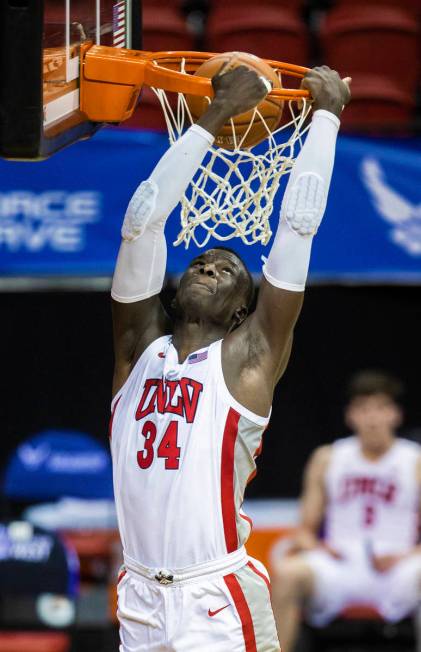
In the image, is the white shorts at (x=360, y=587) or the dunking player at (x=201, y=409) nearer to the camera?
the dunking player at (x=201, y=409)

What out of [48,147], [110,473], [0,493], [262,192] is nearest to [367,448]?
[110,473]

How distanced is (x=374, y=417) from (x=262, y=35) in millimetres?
2568

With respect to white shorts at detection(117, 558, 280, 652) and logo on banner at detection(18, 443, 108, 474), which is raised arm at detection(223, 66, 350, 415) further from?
logo on banner at detection(18, 443, 108, 474)

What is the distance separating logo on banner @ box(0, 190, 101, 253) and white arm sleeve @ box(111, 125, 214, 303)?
2.57 m

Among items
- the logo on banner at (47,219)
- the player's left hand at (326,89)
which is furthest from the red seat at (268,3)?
the player's left hand at (326,89)

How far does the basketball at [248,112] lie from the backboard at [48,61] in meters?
0.39

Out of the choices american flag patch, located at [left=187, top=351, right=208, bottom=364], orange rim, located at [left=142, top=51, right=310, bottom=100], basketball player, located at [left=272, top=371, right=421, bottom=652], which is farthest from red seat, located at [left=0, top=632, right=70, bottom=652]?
orange rim, located at [left=142, top=51, right=310, bottom=100]

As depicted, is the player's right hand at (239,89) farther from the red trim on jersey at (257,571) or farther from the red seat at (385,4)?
the red seat at (385,4)

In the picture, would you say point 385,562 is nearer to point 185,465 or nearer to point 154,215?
point 185,465

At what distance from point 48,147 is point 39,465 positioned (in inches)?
145

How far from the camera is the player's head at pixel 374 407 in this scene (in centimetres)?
668

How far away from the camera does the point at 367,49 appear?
778 centimetres

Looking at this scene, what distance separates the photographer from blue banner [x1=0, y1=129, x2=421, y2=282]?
20.9 feet

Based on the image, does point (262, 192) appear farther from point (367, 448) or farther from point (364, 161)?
point (367, 448)
